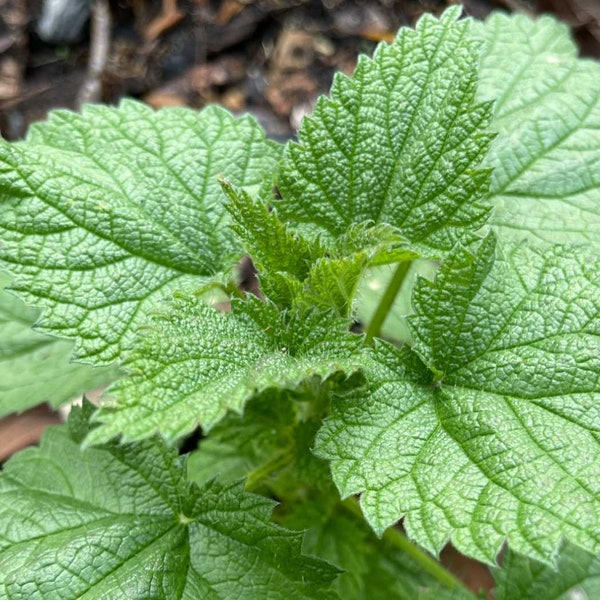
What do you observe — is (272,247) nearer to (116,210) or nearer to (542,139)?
(116,210)

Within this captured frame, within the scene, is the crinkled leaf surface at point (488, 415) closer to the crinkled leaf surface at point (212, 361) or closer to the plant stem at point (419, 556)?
the crinkled leaf surface at point (212, 361)

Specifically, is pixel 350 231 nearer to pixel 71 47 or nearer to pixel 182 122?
pixel 182 122

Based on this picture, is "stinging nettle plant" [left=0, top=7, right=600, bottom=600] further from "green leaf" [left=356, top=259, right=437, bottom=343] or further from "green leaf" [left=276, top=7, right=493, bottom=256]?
"green leaf" [left=356, top=259, right=437, bottom=343]

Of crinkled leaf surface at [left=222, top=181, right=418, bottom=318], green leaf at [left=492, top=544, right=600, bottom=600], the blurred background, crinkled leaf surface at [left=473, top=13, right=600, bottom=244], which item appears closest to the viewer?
crinkled leaf surface at [left=222, top=181, right=418, bottom=318]

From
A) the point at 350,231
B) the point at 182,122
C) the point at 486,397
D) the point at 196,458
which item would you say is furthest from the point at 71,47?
the point at 486,397

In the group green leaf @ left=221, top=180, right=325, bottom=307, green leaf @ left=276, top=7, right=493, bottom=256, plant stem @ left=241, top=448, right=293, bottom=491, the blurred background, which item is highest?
green leaf @ left=276, top=7, right=493, bottom=256

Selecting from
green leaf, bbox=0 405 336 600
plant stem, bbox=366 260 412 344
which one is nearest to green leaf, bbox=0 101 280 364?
→ green leaf, bbox=0 405 336 600
